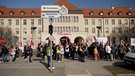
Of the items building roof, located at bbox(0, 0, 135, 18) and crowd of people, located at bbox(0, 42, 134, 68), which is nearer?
crowd of people, located at bbox(0, 42, 134, 68)

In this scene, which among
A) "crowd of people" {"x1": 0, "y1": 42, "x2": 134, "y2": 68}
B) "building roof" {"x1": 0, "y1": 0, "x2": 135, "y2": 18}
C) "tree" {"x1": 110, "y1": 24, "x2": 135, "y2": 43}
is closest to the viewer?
"crowd of people" {"x1": 0, "y1": 42, "x2": 134, "y2": 68}

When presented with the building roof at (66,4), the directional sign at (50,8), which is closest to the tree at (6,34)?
the building roof at (66,4)

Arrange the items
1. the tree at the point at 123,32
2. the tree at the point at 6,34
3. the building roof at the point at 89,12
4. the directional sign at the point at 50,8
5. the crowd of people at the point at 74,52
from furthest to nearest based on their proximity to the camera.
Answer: the building roof at the point at 89,12 < the tree at the point at 123,32 < the tree at the point at 6,34 < the crowd of people at the point at 74,52 < the directional sign at the point at 50,8

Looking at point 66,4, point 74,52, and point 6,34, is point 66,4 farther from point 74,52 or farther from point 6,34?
point 74,52

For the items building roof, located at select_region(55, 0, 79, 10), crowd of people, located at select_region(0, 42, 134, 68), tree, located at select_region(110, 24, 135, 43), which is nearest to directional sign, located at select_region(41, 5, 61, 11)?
crowd of people, located at select_region(0, 42, 134, 68)

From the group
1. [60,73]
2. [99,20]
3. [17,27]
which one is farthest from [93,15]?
[60,73]

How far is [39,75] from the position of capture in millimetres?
14570

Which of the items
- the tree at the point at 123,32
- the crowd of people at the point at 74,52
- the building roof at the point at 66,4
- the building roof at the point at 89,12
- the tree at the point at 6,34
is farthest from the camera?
the building roof at the point at 89,12

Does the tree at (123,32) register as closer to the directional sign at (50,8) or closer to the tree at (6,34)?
the tree at (6,34)

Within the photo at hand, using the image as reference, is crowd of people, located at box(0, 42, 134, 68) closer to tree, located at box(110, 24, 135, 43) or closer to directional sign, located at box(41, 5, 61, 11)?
directional sign, located at box(41, 5, 61, 11)

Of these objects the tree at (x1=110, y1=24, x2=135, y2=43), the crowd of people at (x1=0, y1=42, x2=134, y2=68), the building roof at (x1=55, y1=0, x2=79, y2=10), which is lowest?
the crowd of people at (x1=0, y1=42, x2=134, y2=68)

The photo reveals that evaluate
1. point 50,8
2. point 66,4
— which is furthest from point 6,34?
point 50,8

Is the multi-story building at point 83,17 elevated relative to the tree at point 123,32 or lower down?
elevated

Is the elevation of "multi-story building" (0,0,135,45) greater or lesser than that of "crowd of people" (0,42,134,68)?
greater
